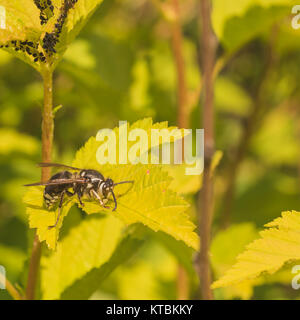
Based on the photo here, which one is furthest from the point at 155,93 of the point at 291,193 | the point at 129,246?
the point at 129,246

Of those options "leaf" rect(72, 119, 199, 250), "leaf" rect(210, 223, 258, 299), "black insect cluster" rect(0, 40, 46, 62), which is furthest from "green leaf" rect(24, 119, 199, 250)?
"leaf" rect(210, 223, 258, 299)

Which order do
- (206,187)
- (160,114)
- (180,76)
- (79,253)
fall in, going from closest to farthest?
(206,187) < (79,253) < (180,76) < (160,114)

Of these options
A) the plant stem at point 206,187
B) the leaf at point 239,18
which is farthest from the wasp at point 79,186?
the leaf at point 239,18

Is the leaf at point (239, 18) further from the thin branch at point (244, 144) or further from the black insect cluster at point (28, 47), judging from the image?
the black insect cluster at point (28, 47)

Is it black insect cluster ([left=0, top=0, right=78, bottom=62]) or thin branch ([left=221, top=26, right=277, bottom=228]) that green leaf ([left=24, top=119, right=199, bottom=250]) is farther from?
thin branch ([left=221, top=26, right=277, bottom=228])

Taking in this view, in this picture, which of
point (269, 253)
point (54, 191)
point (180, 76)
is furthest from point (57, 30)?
point (180, 76)

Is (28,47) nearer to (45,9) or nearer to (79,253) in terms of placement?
(45,9)

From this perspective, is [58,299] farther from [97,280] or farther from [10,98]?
[10,98]
